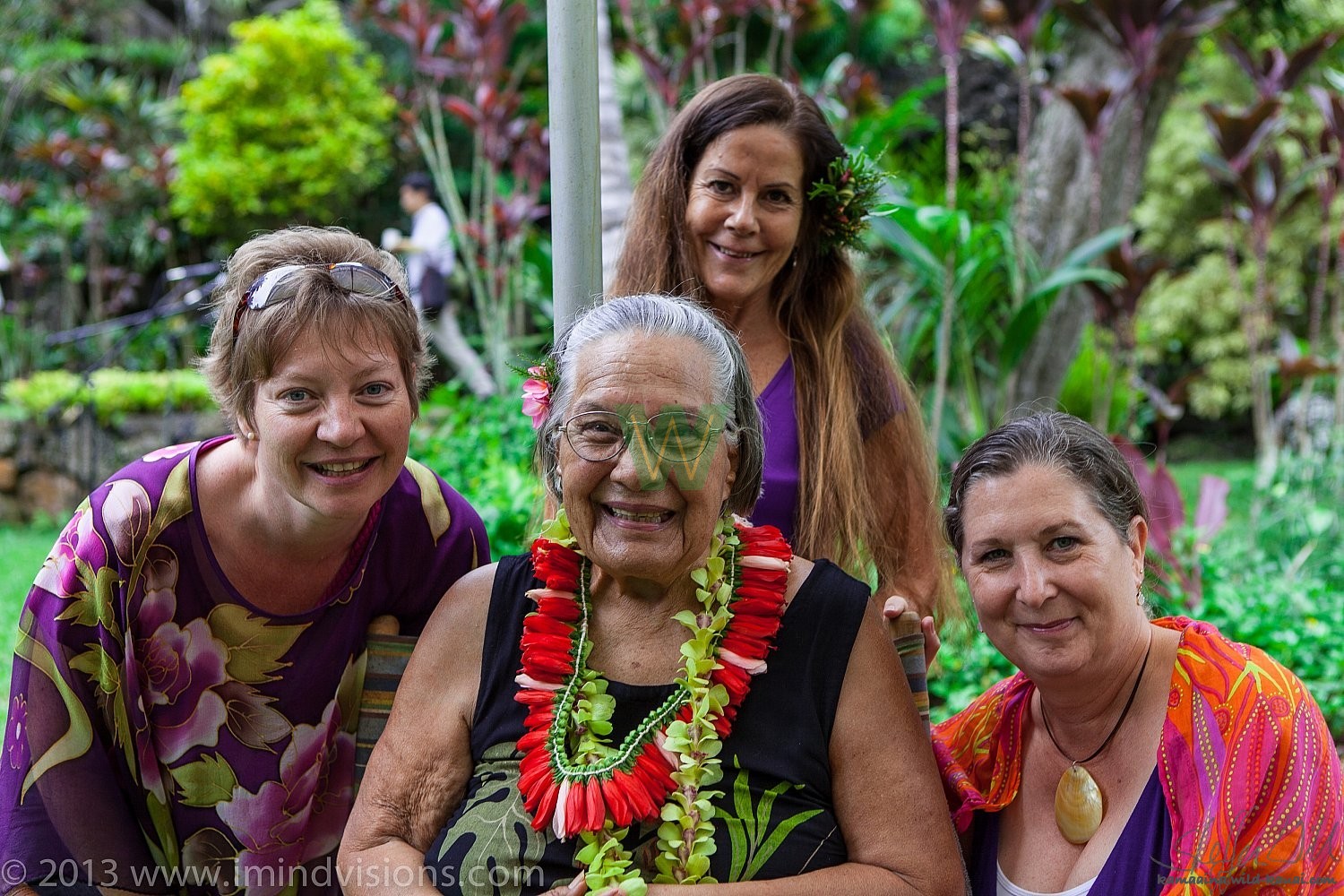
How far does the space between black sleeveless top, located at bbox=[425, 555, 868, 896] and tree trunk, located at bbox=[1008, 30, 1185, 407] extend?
512 centimetres

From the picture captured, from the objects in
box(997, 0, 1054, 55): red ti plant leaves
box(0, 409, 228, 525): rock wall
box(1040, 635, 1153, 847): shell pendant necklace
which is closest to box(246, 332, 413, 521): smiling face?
box(1040, 635, 1153, 847): shell pendant necklace

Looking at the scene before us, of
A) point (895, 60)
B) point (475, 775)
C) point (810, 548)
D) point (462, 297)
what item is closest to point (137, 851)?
point (475, 775)

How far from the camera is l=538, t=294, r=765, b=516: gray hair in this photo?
7.20 ft

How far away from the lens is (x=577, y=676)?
7.18 feet

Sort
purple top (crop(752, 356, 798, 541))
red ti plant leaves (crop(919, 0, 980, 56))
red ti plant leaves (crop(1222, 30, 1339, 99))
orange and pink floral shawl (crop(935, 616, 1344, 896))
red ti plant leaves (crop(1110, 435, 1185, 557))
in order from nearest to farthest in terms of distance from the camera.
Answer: orange and pink floral shawl (crop(935, 616, 1344, 896))
purple top (crop(752, 356, 798, 541))
red ti plant leaves (crop(1110, 435, 1185, 557))
red ti plant leaves (crop(919, 0, 980, 56))
red ti plant leaves (crop(1222, 30, 1339, 99))

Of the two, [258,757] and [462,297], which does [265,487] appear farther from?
[462,297]

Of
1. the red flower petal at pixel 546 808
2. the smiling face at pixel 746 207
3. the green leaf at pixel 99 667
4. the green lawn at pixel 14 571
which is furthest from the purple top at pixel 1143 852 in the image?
the green lawn at pixel 14 571

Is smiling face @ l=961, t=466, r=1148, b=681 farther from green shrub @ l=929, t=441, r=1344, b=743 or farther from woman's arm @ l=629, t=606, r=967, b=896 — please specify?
green shrub @ l=929, t=441, r=1344, b=743

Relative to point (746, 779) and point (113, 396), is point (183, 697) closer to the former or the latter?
point (746, 779)

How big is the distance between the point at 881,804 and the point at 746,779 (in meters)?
0.23

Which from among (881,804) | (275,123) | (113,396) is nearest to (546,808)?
(881,804)

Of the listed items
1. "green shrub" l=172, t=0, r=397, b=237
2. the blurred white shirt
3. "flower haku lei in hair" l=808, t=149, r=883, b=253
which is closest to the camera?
"flower haku lei in hair" l=808, t=149, r=883, b=253

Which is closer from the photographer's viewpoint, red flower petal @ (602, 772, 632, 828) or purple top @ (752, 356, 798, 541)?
red flower petal @ (602, 772, 632, 828)

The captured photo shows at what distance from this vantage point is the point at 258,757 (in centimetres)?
240
